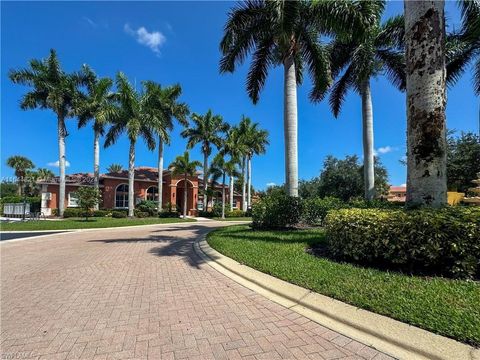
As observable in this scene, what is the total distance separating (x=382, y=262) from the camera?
Answer: 6102 millimetres

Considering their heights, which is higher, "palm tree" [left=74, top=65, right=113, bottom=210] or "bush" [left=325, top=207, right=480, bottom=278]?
"palm tree" [left=74, top=65, right=113, bottom=210]

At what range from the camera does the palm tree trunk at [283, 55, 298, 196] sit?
1198 cm

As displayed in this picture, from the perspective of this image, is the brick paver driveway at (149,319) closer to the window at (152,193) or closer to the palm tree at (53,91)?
the palm tree at (53,91)

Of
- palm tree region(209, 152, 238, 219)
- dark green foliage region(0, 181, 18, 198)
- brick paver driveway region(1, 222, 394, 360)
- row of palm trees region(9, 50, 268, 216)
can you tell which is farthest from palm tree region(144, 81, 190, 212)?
dark green foliage region(0, 181, 18, 198)

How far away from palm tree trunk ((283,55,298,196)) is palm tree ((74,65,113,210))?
21.0 m

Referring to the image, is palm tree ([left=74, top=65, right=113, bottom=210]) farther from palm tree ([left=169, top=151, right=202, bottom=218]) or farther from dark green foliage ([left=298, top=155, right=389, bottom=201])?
dark green foliage ([left=298, top=155, right=389, bottom=201])

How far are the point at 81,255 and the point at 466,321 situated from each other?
9809mm

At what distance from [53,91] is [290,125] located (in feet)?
83.4

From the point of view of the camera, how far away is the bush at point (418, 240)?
16.1 ft

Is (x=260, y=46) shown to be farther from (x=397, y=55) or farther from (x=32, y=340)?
(x=32, y=340)

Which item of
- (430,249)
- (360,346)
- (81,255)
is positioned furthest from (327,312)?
(81,255)

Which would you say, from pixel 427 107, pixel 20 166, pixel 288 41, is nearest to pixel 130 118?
pixel 288 41

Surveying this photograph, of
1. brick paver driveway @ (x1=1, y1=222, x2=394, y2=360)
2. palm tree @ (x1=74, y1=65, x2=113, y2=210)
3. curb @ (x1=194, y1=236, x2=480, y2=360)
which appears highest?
palm tree @ (x1=74, y1=65, x2=113, y2=210)

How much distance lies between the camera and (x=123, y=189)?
36.4 m
